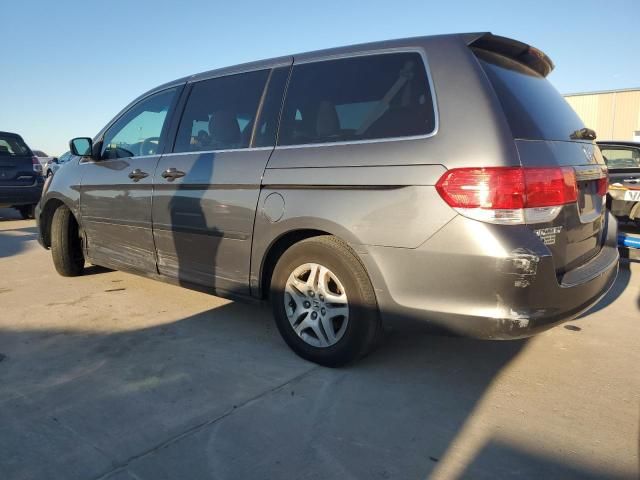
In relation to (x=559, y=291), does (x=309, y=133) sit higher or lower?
higher

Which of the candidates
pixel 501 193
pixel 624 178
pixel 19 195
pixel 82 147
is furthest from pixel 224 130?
pixel 19 195

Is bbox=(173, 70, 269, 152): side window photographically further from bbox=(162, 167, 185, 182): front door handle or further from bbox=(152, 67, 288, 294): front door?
bbox=(162, 167, 185, 182): front door handle

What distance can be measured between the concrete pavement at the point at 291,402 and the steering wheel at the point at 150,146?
1.35m

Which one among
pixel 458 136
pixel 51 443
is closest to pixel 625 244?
pixel 458 136

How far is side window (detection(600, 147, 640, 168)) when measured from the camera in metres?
7.65

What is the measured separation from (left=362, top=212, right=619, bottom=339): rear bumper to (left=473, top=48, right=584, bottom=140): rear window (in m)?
0.58

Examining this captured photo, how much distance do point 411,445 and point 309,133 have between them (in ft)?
6.19

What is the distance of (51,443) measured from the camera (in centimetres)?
232

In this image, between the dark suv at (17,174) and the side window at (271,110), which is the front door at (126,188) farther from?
the dark suv at (17,174)

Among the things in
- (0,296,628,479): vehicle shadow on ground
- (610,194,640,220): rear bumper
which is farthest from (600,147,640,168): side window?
(0,296,628,479): vehicle shadow on ground

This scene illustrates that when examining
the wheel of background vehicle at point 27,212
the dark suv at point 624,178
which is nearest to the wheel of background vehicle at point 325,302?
the dark suv at point 624,178

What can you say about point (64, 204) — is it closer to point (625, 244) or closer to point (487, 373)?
point (487, 373)

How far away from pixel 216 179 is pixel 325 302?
120cm

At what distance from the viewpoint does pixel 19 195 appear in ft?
32.8
